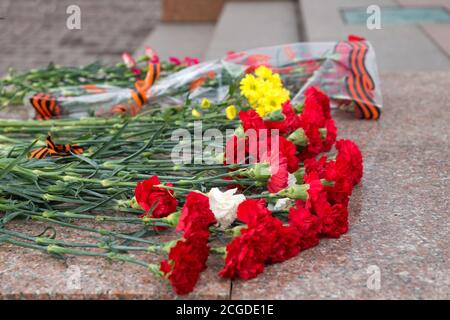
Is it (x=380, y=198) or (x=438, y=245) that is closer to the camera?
(x=438, y=245)

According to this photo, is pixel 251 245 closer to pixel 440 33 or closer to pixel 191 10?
pixel 440 33

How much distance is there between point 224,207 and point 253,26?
4.38 meters

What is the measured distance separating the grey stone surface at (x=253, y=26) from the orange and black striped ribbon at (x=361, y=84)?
1.82 meters

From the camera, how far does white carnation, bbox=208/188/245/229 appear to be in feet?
5.12

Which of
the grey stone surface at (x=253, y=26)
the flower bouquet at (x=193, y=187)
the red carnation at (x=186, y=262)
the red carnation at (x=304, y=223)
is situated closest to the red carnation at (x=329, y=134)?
the flower bouquet at (x=193, y=187)

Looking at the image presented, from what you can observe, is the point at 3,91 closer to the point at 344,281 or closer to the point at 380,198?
the point at 380,198

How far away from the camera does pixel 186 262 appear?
1.39 metres

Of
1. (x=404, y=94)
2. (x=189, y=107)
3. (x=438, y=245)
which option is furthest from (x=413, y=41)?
(x=438, y=245)

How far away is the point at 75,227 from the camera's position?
167 cm

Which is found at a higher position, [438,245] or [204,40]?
[438,245]

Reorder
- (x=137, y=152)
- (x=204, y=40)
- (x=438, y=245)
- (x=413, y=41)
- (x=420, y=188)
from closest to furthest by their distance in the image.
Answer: (x=438, y=245) < (x=137, y=152) < (x=420, y=188) < (x=413, y=41) < (x=204, y=40)

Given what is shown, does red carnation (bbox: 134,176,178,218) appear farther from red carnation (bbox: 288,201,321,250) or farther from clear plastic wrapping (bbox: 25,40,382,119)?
clear plastic wrapping (bbox: 25,40,382,119)
